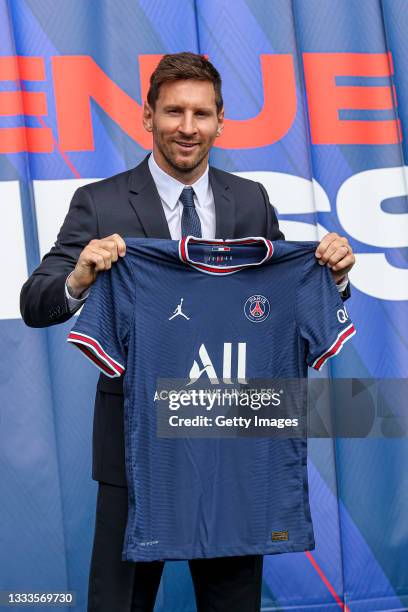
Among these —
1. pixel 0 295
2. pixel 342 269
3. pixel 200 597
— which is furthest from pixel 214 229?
pixel 0 295

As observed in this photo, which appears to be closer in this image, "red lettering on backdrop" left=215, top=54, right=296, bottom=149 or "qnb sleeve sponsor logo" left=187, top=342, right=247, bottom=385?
"qnb sleeve sponsor logo" left=187, top=342, right=247, bottom=385

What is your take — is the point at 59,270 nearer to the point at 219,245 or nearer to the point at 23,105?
the point at 219,245

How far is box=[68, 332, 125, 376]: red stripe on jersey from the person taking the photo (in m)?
1.65

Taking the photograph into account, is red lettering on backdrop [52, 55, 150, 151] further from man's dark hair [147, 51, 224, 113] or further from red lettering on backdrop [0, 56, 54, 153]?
man's dark hair [147, 51, 224, 113]

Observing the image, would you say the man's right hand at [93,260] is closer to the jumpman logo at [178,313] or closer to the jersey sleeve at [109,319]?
the jersey sleeve at [109,319]

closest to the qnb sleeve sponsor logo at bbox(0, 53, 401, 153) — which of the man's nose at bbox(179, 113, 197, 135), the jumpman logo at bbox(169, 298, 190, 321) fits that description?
the man's nose at bbox(179, 113, 197, 135)

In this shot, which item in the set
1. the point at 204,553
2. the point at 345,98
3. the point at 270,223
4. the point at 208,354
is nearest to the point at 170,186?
the point at 270,223

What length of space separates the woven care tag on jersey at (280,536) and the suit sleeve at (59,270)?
621mm

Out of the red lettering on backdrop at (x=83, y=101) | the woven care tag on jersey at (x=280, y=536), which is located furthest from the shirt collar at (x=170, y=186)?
the red lettering on backdrop at (x=83, y=101)

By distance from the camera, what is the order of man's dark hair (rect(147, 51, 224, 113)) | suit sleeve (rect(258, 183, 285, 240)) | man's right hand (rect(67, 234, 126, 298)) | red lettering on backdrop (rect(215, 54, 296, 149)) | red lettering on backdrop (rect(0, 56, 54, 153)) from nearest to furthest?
man's right hand (rect(67, 234, 126, 298)) < man's dark hair (rect(147, 51, 224, 113)) < suit sleeve (rect(258, 183, 285, 240)) < red lettering on backdrop (rect(0, 56, 54, 153)) < red lettering on backdrop (rect(215, 54, 296, 149))

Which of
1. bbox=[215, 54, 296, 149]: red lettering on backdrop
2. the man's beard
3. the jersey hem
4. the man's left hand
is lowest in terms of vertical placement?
the jersey hem

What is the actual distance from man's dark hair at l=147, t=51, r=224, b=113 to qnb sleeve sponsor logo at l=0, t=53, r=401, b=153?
2.77 feet

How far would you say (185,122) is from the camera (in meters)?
1.73

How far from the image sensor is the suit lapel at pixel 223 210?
6.01 ft
